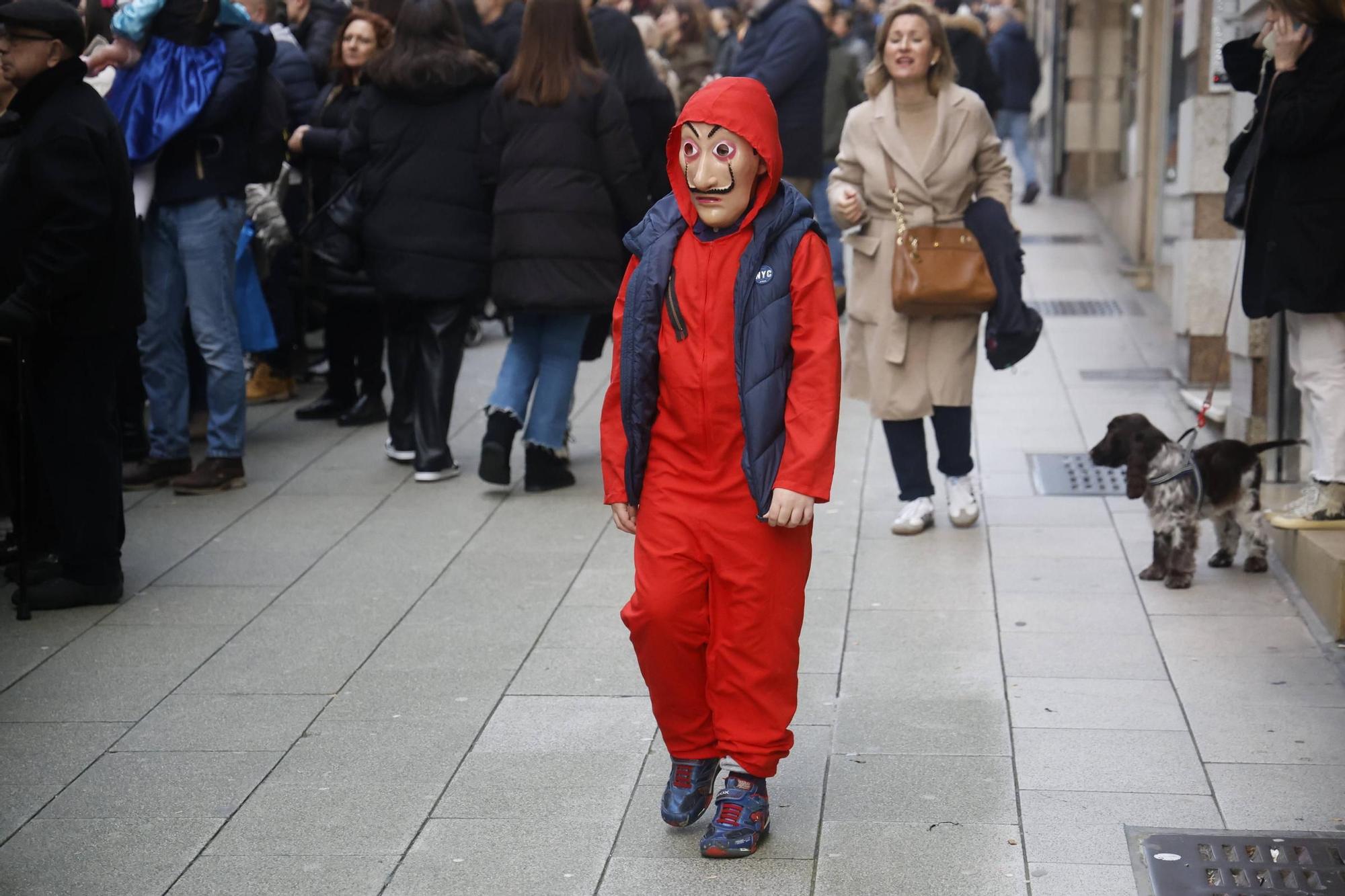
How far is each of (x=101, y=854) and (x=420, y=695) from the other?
4.29ft

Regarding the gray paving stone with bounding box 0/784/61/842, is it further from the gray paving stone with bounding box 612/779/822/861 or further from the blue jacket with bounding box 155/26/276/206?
the blue jacket with bounding box 155/26/276/206

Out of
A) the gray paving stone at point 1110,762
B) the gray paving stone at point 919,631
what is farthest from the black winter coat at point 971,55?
the gray paving stone at point 1110,762

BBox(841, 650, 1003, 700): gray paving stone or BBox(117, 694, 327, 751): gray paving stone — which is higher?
BBox(117, 694, 327, 751): gray paving stone

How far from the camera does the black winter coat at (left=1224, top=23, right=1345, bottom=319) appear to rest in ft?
19.4

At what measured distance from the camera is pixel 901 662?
561 cm

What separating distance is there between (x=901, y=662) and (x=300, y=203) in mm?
5442

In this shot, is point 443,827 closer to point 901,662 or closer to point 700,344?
point 700,344

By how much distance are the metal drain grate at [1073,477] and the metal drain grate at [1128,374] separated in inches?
77.4

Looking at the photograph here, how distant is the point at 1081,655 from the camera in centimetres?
564

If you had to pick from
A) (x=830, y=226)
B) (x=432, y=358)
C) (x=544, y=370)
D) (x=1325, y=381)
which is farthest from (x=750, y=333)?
(x=830, y=226)

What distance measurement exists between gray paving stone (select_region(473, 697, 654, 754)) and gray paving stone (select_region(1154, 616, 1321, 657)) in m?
1.76

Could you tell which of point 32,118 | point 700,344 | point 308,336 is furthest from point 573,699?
point 308,336

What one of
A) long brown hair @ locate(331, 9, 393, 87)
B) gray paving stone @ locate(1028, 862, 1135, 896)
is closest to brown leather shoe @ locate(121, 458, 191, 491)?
long brown hair @ locate(331, 9, 393, 87)

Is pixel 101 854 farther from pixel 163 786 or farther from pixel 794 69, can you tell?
pixel 794 69
